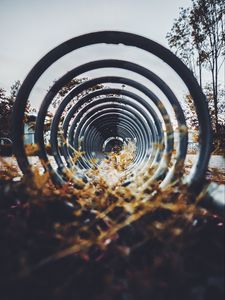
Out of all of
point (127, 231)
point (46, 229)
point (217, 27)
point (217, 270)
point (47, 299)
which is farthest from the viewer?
point (217, 27)

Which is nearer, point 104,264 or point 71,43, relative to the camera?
point 104,264

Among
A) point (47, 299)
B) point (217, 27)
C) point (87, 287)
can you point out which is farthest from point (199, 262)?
point (217, 27)

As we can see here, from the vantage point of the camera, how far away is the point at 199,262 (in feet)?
4.53

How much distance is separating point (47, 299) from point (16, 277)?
0.47 ft

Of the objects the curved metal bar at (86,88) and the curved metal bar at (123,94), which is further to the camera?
the curved metal bar at (123,94)

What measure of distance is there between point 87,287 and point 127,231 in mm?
507

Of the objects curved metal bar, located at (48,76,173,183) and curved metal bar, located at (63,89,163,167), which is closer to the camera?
curved metal bar, located at (48,76,173,183)

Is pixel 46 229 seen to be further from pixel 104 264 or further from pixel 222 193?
pixel 222 193

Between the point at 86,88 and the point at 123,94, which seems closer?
the point at 86,88

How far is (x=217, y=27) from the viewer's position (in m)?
13.7

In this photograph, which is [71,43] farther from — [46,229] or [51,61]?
[46,229]

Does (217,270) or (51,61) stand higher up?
(51,61)

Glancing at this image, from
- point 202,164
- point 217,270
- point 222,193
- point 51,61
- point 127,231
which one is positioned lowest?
point 217,270

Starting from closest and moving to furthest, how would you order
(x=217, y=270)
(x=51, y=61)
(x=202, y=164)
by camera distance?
(x=217, y=270) < (x=202, y=164) < (x=51, y=61)
